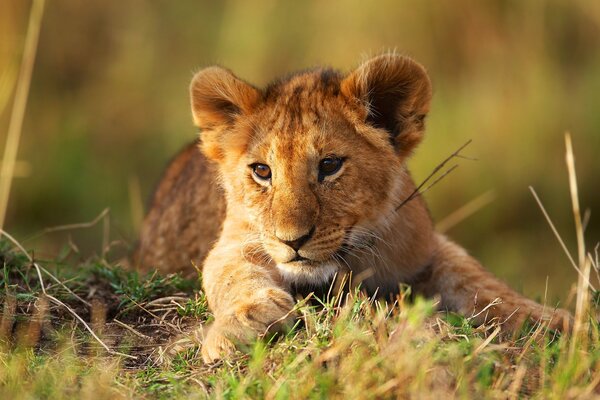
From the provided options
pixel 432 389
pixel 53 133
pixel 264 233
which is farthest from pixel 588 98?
pixel 432 389

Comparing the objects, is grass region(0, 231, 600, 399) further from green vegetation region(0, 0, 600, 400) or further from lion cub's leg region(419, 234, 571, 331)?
lion cub's leg region(419, 234, 571, 331)

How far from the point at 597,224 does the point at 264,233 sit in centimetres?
747

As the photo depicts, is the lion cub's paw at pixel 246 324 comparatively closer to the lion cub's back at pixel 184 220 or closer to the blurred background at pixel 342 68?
the lion cub's back at pixel 184 220

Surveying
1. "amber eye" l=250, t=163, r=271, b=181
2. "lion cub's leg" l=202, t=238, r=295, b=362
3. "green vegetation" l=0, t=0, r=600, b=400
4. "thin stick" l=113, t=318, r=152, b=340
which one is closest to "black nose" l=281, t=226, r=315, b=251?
"lion cub's leg" l=202, t=238, r=295, b=362

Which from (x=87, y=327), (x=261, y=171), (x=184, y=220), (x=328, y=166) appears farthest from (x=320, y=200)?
(x=184, y=220)

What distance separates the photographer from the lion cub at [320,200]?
16.8 feet

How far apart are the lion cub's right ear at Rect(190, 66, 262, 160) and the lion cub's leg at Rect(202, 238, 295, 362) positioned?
0.72 m

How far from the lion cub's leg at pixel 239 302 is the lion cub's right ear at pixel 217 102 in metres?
0.72

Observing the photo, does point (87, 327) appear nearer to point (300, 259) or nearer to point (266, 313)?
point (266, 313)

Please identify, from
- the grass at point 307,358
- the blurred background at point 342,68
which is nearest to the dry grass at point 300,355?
the grass at point 307,358

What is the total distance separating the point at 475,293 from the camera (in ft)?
19.1

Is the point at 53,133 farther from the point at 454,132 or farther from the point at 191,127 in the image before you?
the point at 454,132

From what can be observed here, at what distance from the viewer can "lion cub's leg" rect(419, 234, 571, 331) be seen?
5.44 m

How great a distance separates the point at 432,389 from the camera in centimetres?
401
